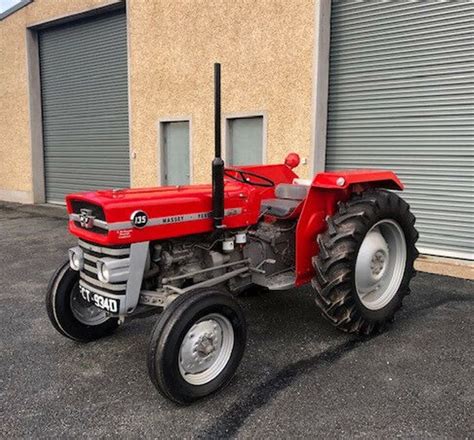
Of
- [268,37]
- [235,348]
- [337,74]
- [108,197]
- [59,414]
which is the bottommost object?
[59,414]

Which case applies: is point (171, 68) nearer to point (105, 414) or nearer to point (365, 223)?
point (365, 223)

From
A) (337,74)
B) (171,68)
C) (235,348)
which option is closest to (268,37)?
(337,74)

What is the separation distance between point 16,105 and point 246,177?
10.5 m

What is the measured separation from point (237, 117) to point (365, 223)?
14.8 ft

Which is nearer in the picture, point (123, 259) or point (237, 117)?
point (123, 259)

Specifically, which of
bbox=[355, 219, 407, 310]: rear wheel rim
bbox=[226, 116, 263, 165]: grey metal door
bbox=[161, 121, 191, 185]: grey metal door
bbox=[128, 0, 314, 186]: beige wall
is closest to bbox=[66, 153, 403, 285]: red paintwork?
bbox=[355, 219, 407, 310]: rear wheel rim

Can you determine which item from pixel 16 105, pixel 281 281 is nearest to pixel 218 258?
pixel 281 281

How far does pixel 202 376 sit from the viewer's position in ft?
8.43

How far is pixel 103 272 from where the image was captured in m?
2.63

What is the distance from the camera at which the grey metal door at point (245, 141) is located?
23.5 ft

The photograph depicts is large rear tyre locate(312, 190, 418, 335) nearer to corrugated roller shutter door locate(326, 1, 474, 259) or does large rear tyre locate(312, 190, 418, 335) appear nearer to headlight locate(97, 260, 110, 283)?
headlight locate(97, 260, 110, 283)

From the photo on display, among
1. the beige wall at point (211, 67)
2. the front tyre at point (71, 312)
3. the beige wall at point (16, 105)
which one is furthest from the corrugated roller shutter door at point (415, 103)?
the beige wall at point (16, 105)

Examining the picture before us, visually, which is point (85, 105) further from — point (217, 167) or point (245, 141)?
point (217, 167)

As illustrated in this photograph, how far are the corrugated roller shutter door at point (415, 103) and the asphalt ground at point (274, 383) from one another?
5.82 feet
